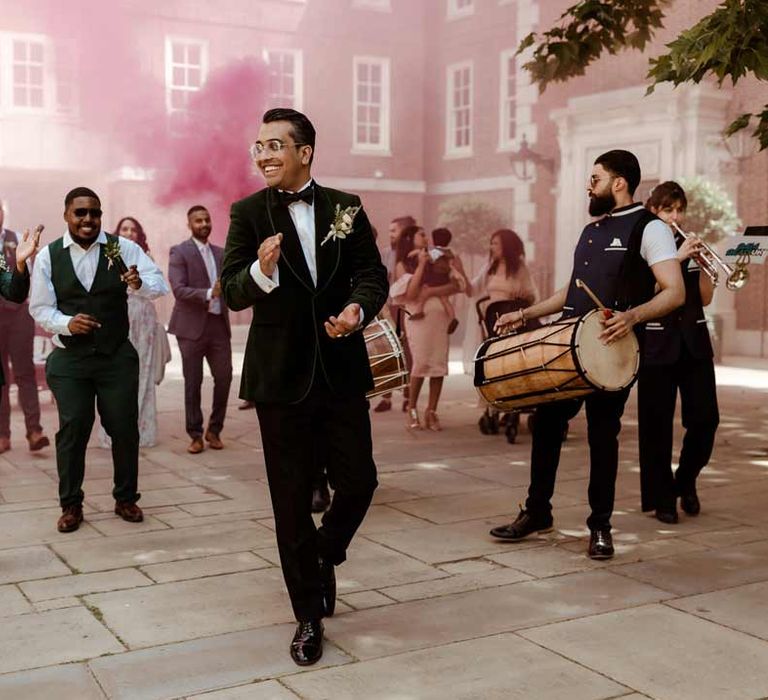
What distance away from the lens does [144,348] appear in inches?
333

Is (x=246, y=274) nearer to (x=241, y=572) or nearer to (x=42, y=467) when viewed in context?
(x=241, y=572)

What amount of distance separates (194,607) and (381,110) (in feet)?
72.0

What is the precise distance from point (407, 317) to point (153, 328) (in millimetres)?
2361

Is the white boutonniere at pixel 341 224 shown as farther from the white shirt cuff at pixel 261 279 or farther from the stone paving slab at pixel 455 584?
the stone paving slab at pixel 455 584

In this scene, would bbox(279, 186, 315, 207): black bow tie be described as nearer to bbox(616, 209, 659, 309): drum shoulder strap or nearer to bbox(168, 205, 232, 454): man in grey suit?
bbox(616, 209, 659, 309): drum shoulder strap

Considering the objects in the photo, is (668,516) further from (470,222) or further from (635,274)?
(470,222)

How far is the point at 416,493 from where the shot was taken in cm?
677

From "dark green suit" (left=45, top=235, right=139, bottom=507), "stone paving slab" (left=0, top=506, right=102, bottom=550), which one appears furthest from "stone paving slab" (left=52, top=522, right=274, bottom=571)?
"dark green suit" (left=45, top=235, right=139, bottom=507)

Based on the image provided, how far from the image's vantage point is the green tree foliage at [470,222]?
825 inches

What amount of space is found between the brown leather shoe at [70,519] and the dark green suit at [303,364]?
2244mm

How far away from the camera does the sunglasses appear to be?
587cm

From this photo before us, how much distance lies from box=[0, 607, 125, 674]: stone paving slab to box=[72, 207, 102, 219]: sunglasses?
2.22 metres

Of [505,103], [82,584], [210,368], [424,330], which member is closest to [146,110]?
[505,103]

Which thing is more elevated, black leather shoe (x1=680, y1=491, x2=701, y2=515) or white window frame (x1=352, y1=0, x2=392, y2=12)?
white window frame (x1=352, y1=0, x2=392, y2=12)
